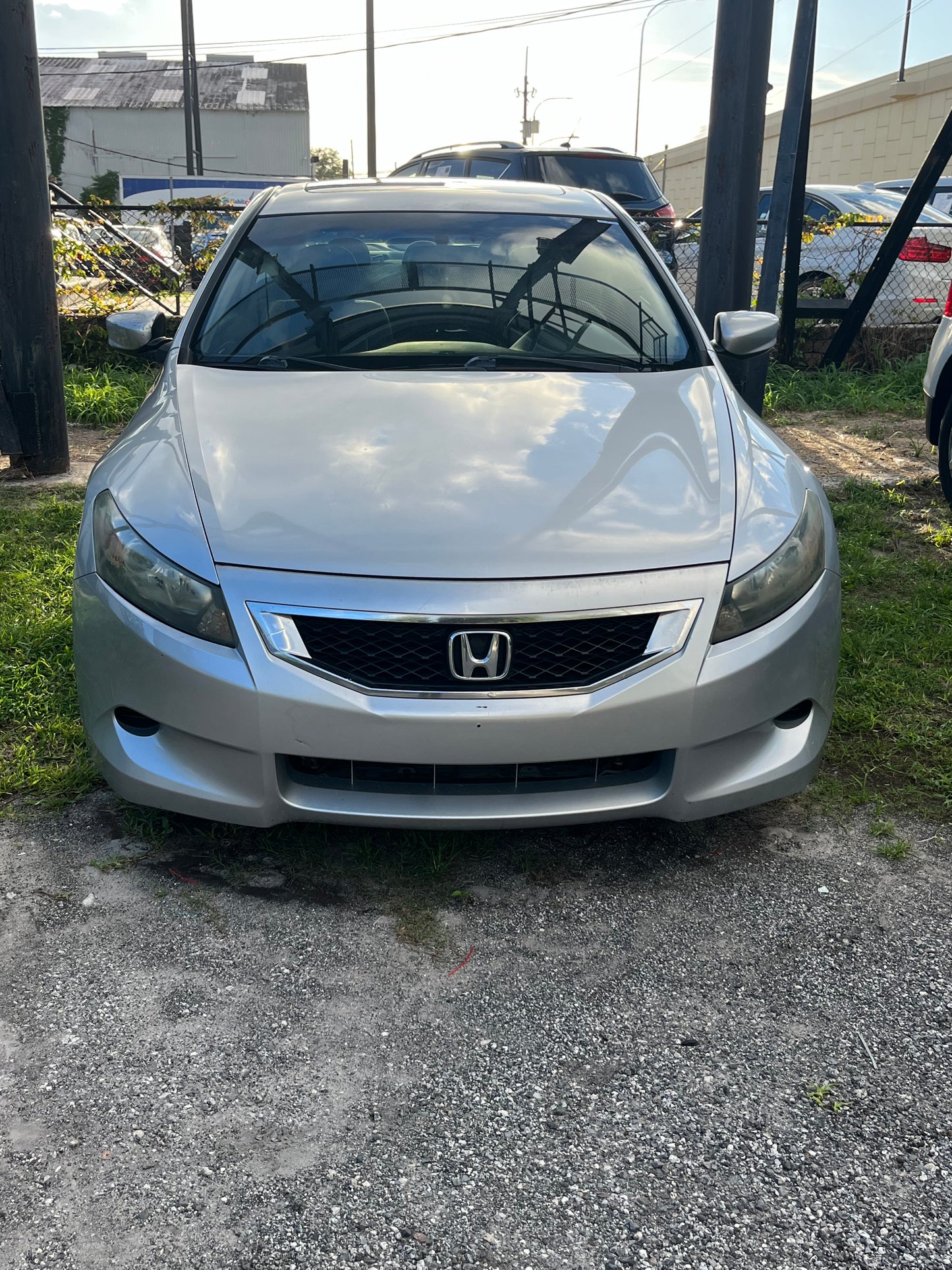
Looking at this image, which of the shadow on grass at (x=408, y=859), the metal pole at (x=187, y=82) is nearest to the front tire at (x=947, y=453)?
the shadow on grass at (x=408, y=859)

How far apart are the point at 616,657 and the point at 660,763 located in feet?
0.90

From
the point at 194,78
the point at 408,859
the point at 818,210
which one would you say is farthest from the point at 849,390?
the point at 194,78

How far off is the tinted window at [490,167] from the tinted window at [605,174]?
1.13 feet

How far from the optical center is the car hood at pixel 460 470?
235 cm

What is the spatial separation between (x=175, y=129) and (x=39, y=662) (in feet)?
192

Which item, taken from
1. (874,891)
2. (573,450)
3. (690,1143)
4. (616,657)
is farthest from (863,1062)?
(573,450)

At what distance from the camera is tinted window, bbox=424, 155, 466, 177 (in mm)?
10430

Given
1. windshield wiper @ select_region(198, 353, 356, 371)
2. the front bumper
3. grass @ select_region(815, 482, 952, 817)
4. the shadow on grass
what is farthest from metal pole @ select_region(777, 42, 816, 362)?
the front bumper

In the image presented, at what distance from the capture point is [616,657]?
2.32 metres

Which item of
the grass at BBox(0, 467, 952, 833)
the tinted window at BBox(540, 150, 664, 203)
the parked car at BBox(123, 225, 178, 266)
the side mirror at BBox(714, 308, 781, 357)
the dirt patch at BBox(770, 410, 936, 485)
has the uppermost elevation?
the tinted window at BBox(540, 150, 664, 203)

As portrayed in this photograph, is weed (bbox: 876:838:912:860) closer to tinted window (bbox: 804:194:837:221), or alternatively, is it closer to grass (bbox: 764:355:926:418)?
grass (bbox: 764:355:926:418)

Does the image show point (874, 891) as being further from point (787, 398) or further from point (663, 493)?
point (787, 398)

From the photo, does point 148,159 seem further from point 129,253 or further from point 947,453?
point 947,453

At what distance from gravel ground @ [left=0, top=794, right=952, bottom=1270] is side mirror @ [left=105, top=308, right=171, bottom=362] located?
1.73 m
